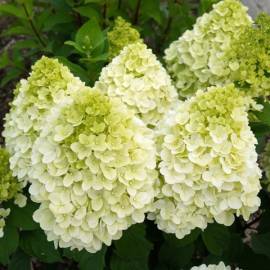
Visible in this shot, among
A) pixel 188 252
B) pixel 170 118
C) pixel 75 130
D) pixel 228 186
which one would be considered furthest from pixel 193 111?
pixel 188 252

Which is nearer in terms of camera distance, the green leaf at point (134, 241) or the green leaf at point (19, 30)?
the green leaf at point (134, 241)

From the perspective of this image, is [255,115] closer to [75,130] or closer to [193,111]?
[193,111]

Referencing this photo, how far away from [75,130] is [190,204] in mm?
413

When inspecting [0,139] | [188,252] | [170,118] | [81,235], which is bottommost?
[0,139]

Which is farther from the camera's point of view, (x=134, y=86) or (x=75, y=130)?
(x=134, y=86)

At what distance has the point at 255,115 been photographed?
2.02 meters

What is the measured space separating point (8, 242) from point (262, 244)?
91 centimetres

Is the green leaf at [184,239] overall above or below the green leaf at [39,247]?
above

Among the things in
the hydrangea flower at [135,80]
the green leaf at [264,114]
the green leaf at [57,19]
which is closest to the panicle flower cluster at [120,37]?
the hydrangea flower at [135,80]

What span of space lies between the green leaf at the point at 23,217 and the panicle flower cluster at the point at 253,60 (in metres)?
0.87

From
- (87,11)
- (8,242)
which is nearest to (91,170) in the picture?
(8,242)

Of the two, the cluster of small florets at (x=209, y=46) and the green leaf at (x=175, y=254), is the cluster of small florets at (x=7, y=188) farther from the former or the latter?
the cluster of small florets at (x=209, y=46)

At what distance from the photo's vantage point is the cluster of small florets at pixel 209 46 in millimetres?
2199

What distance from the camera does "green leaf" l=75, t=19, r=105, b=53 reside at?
7.29 ft
